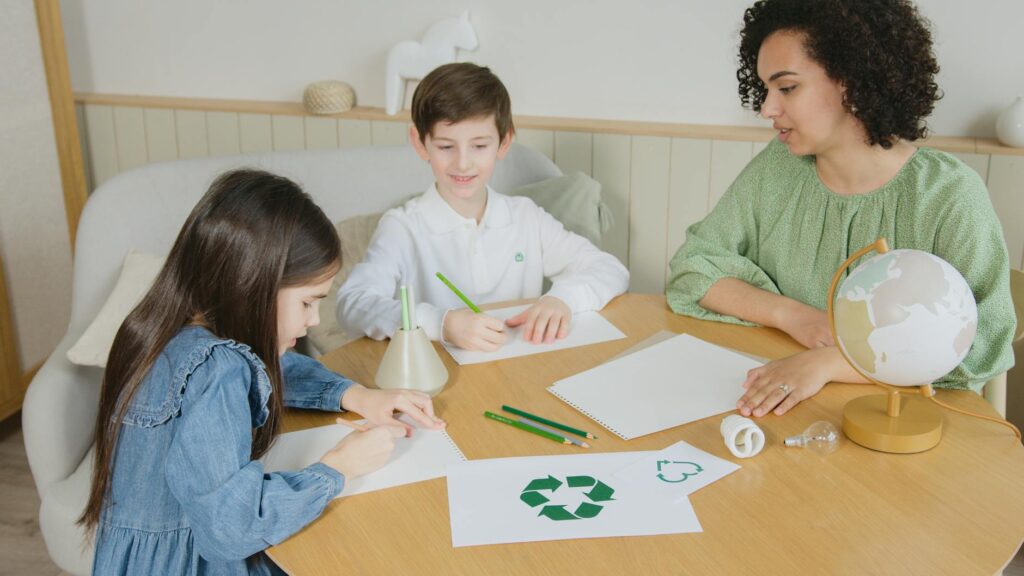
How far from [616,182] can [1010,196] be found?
39.6 inches

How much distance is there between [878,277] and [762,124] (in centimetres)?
147

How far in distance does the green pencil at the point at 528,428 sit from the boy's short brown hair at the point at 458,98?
718mm

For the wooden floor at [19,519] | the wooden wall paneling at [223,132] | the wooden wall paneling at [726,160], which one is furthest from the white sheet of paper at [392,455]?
the wooden wall paneling at [223,132]

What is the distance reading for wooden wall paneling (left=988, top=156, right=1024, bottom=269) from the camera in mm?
2232

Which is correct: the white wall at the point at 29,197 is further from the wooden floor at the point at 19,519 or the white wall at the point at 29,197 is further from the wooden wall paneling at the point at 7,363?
the wooden floor at the point at 19,519

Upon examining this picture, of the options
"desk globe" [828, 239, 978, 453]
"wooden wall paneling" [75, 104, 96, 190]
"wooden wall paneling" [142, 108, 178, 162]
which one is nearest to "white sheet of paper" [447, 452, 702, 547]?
"desk globe" [828, 239, 978, 453]

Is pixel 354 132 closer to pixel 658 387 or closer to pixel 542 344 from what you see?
pixel 542 344

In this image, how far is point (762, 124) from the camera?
2580mm

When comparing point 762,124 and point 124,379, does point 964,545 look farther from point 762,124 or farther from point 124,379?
point 762,124

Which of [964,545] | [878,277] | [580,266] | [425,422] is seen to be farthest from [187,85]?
[964,545]

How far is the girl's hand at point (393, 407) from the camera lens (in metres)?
1.32

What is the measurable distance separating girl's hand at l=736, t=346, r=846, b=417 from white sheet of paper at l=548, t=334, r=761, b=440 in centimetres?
3

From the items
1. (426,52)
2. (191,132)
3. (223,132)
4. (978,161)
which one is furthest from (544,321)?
(191,132)

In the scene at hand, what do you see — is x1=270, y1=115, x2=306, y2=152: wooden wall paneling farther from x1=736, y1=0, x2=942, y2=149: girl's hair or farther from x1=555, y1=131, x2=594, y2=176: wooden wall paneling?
x1=736, y1=0, x2=942, y2=149: girl's hair
